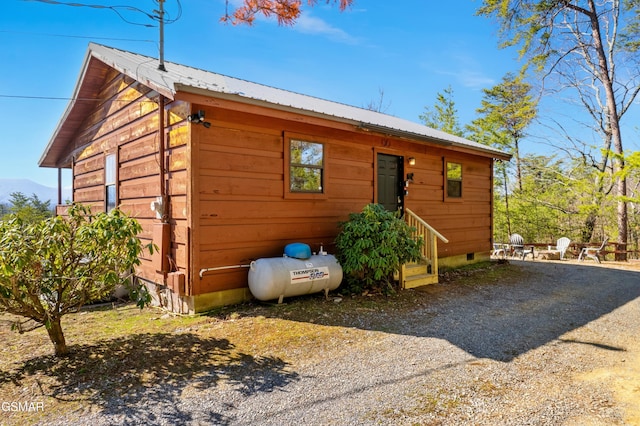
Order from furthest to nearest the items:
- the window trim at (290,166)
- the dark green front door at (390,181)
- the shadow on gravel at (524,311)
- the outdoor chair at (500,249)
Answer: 1. the outdoor chair at (500,249)
2. the dark green front door at (390,181)
3. the window trim at (290,166)
4. the shadow on gravel at (524,311)

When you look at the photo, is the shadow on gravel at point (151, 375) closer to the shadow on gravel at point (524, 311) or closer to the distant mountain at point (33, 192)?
the shadow on gravel at point (524, 311)

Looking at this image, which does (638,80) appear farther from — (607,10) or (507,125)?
(507,125)

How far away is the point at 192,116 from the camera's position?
187 inches

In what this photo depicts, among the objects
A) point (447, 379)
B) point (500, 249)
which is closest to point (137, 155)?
point (447, 379)

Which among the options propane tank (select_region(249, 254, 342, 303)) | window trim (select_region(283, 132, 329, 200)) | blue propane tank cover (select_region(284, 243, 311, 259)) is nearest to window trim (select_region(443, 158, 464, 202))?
window trim (select_region(283, 132, 329, 200))

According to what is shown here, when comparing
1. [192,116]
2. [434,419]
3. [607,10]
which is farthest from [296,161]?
[607,10]

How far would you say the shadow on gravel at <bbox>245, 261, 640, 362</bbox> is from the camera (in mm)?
4152

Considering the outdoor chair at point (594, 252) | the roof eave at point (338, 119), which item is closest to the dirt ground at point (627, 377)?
the roof eave at point (338, 119)

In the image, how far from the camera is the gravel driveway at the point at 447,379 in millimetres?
2518

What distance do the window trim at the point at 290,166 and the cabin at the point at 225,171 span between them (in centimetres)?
2

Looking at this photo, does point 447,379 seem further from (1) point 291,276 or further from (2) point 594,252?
(2) point 594,252

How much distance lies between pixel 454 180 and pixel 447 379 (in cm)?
693

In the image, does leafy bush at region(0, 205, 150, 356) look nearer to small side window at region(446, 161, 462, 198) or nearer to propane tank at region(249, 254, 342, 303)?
propane tank at region(249, 254, 342, 303)

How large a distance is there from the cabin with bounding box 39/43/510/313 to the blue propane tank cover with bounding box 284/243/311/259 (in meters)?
0.32
